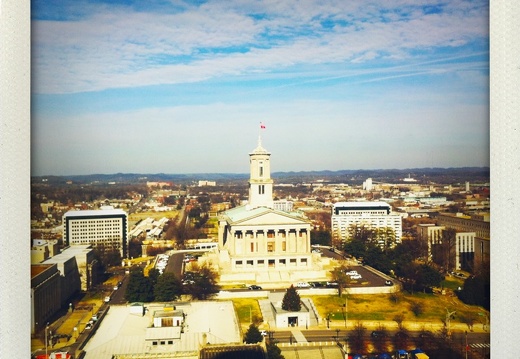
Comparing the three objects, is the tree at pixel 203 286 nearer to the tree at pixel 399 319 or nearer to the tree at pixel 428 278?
the tree at pixel 399 319

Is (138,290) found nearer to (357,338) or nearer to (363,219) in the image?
(357,338)

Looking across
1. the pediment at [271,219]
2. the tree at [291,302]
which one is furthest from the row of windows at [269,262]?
the tree at [291,302]

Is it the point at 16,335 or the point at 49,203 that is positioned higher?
the point at 49,203

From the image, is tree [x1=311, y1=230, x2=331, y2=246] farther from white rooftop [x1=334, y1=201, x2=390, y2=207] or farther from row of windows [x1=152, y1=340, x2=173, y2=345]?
row of windows [x1=152, y1=340, x2=173, y2=345]

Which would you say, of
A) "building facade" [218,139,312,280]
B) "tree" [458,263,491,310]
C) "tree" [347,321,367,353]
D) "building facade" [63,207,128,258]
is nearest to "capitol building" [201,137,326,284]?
"building facade" [218,139,312,280]

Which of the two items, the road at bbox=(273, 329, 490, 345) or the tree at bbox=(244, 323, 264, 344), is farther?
the road at bbox=(273, 329, 490, 345)
